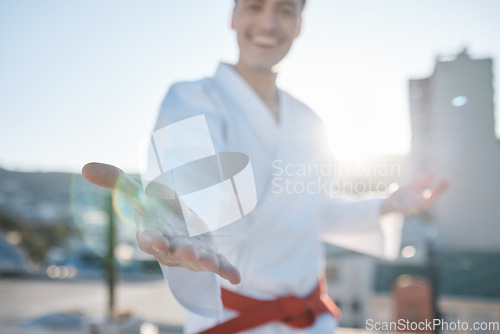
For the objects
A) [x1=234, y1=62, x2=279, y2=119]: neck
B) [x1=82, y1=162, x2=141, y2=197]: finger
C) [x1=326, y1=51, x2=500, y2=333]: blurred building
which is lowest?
[x1=326, y1=51, x2=500, y2=333]: blurred building

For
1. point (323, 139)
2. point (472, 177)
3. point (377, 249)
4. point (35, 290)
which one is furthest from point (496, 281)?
point (35, 290)

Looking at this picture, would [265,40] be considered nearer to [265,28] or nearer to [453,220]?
[265,28]

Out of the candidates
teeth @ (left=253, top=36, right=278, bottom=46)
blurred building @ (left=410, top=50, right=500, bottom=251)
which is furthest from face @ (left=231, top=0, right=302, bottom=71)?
blurred building @ (left=410, top=50, right=500, bottom=251)

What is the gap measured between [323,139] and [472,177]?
2253 millimetres

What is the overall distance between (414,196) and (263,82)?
584 mm

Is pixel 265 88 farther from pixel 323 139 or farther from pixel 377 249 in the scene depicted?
pixel 377 249

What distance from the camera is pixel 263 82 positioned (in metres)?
0.89

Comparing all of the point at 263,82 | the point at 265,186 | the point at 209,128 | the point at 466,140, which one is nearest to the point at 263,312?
the point at 265,186

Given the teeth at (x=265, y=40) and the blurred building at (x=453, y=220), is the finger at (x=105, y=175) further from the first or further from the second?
the blurred building at (x=453, y=220)

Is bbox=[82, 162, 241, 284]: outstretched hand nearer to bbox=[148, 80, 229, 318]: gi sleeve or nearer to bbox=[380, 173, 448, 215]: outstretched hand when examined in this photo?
bbox=[148, 80, 229, 318]: gi sleeve

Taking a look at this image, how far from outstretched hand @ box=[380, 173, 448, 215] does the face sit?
0.58 meters

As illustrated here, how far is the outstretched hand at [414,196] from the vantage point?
1035 mm

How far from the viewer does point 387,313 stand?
3350 millimetres

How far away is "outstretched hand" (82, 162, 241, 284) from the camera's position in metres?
0.37
